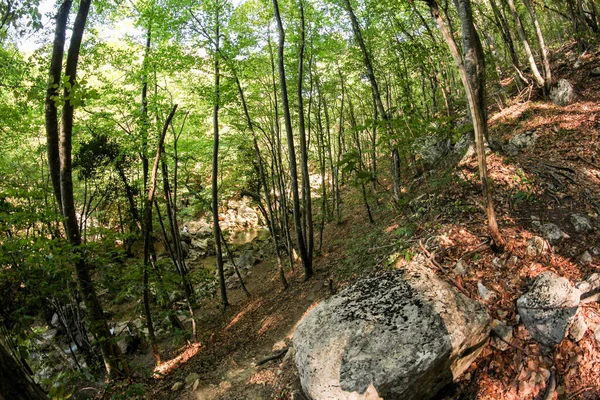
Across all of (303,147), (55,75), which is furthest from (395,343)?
(303,147)

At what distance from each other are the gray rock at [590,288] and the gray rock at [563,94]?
20.7ft

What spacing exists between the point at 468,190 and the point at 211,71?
8.45 metres

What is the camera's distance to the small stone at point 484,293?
3.81 m

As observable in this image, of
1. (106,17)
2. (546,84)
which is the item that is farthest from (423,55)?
(106,17)

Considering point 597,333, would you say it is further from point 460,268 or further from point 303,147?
point 303,147

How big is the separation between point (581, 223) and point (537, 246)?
2.65ft

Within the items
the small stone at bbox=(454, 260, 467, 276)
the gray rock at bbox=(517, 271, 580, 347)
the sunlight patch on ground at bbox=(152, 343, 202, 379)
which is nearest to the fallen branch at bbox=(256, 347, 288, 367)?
the sunlight patch on ground at bbox=(152, 343, 202, 379)

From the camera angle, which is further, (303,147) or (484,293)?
(303,147)

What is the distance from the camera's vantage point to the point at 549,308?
334cm

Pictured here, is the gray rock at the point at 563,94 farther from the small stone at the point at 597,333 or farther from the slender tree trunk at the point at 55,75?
the slender tree trunk at the point at 55,75

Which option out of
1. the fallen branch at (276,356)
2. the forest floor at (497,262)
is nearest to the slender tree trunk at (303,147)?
the forest floor at (497,262)

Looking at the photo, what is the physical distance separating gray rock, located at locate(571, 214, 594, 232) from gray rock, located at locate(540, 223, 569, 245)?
0.23 meters

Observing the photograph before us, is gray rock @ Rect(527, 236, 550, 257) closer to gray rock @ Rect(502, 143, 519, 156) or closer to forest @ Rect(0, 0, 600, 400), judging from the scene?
forest @ Rect(0, 0, 600, 400)

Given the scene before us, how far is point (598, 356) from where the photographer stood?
9.96 feet
